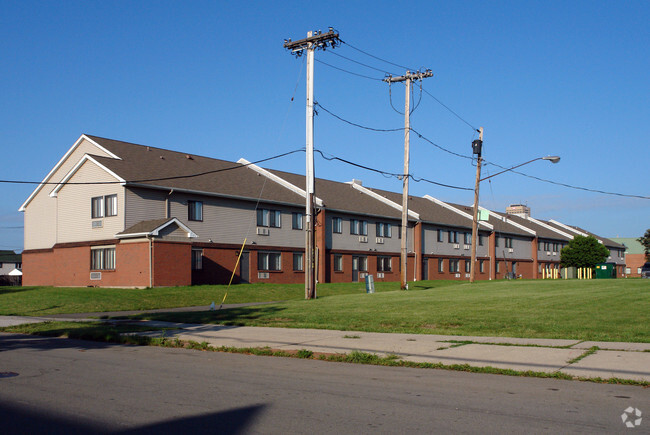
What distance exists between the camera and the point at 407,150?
1321 inches

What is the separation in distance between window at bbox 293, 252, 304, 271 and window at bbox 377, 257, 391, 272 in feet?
31.4

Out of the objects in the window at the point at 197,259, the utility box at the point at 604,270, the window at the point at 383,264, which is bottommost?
the utility box at the point at 604,270

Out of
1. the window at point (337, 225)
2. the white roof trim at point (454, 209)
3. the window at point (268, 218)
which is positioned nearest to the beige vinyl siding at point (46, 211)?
the window at point (268, 218)

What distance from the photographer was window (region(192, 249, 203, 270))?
37.4m

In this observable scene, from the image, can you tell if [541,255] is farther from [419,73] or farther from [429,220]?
[419,73]

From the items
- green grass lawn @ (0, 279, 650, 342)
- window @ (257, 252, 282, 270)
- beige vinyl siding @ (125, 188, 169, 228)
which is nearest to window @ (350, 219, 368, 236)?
window @ (257, 252, 282, 270)

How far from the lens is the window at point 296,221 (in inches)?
1770

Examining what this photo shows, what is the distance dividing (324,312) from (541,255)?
64.7 metres

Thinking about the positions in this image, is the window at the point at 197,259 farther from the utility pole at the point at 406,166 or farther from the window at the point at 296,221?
the utility pole at the point at 406,166

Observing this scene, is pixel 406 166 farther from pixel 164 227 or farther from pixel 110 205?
pixel 110 205

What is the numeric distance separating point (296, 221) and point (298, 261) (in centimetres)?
301

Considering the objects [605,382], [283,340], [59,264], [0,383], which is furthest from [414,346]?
[59,264]

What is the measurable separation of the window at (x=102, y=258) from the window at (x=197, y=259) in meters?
4.62

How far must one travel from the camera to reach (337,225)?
1902 inches
